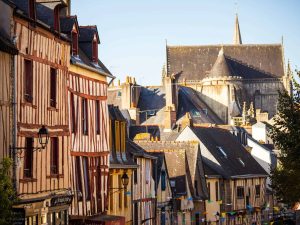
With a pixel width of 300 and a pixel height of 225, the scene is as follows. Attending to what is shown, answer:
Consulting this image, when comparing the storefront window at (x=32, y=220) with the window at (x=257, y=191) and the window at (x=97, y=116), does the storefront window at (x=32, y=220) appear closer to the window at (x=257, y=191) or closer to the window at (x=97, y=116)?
the window at (x=97, y=116)

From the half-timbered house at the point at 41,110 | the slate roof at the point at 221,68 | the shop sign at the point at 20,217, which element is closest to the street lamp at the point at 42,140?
the half-timbered house at the point at 41,110

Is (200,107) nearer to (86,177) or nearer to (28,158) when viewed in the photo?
(86,177)

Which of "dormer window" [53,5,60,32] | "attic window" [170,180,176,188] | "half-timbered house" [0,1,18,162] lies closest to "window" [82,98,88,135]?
"dormer window" [53,5,60,32]

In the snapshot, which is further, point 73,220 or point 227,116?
point 227,116

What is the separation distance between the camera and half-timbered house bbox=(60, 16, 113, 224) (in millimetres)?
21062

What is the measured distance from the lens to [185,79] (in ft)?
374

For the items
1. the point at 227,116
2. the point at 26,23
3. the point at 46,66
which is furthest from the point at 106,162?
the point at 227,116

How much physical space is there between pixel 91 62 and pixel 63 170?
4.48m

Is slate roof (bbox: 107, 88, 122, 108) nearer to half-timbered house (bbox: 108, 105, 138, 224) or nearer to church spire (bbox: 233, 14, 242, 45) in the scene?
half-timbered house (bbox: 108, 105, 138, 224)

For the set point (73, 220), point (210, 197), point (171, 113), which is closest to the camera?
point (73, 220)

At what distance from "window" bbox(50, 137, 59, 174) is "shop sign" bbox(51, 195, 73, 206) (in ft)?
2.10

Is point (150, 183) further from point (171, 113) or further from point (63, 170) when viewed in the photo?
point (171, 113)

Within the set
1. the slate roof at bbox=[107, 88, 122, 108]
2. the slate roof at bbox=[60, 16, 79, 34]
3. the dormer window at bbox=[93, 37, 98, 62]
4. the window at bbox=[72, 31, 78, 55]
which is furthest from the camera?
the slate roof at bbox=[107, 88, 122, 108]

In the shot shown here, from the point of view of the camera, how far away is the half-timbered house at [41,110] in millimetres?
17375
